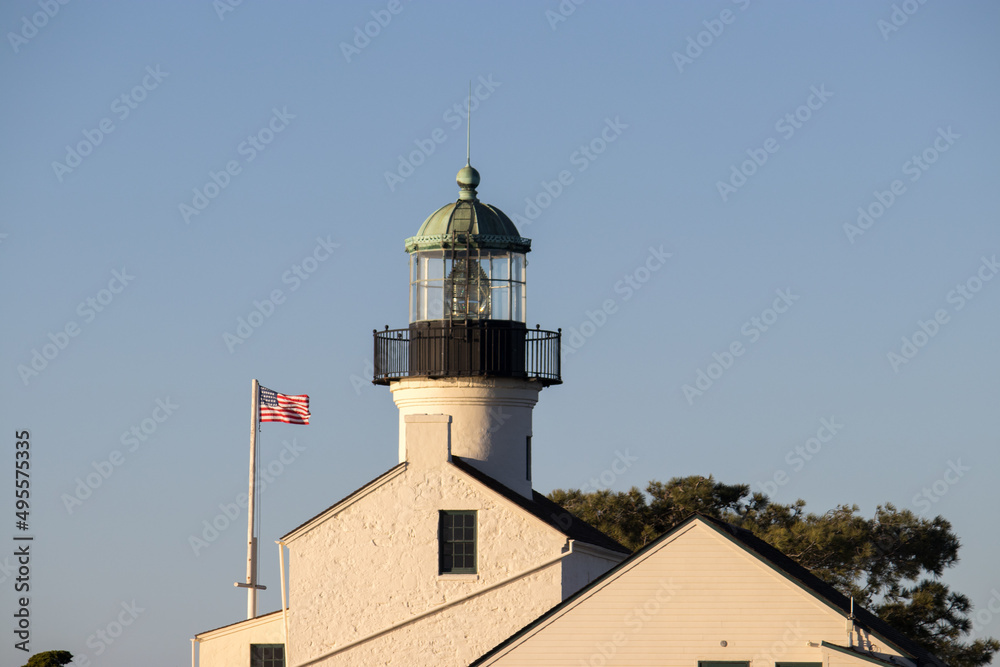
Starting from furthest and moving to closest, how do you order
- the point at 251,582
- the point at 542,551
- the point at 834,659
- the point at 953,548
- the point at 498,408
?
1. the point at 953,548
2. the point at 251,582
3. the point at 498,408
4. the point at 542,551
5. the point at 834,659

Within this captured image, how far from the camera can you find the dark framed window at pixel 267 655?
41.9 metres

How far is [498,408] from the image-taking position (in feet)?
141

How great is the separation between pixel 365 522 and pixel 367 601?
1612 mm

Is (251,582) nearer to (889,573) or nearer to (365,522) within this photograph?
(365,522)

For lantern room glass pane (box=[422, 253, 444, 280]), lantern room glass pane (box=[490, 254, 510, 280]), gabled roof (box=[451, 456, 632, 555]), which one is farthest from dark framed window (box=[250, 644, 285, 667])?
lantern room glass pane (box=[490, 254, 510, 280])

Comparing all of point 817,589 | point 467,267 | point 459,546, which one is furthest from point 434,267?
point 817,589

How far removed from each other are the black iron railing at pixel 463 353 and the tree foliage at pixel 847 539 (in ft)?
46.0

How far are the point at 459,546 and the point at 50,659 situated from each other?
9.73 metres

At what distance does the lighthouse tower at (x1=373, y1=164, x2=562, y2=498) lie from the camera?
140 ft

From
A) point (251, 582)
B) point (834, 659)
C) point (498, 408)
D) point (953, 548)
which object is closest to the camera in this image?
point (834, 659)

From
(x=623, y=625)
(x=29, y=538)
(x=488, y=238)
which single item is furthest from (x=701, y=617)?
(x=29, y=538)

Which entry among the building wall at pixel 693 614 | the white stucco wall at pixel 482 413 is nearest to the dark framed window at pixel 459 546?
the white stucco wall at pixel 482 413

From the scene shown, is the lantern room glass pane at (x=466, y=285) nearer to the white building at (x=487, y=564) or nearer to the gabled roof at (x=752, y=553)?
the white building at (x=487, y=564)

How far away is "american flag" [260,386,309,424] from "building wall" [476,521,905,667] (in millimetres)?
12415
